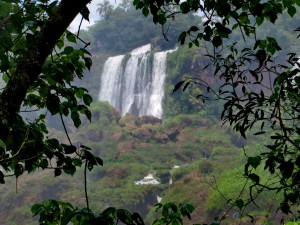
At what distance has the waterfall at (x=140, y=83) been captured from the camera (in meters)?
29.9

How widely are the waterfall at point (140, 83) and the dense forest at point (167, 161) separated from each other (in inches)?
38.1

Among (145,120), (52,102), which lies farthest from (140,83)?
(52,102)

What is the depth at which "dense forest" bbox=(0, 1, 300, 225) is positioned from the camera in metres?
13.6

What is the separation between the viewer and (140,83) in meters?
30.6

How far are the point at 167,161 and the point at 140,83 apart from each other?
10.9 meters

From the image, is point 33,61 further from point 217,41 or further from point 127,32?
point 127,32

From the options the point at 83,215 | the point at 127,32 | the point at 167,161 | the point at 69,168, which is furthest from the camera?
the point at 127,32

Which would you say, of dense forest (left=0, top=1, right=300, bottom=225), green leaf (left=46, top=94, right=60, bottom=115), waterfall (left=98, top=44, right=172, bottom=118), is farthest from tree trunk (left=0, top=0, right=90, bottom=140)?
waterfall (left=98, top=44, right=172, bottom=118)

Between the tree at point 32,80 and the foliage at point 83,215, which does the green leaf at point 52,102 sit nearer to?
the tree at point 32,80

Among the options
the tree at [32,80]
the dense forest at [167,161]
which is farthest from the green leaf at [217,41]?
the dense forest at [167,161]

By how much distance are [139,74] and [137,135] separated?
7687mm

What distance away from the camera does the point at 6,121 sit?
132 cm

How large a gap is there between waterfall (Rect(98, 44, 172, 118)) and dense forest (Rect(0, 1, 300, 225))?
3.17ft

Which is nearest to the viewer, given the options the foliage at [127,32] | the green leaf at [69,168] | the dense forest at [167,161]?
the green leaf at [69,168]
